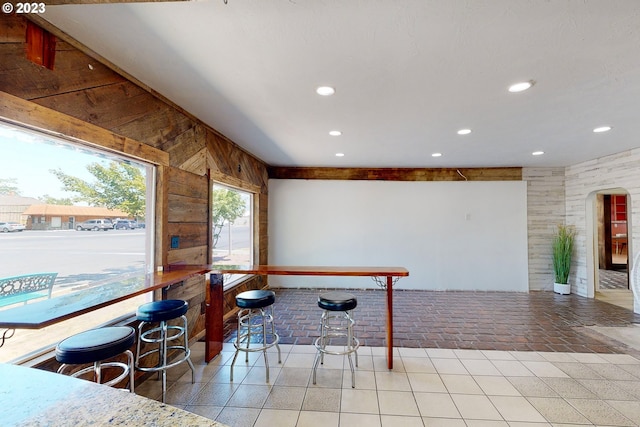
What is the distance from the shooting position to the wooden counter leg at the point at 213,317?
2.85 metres

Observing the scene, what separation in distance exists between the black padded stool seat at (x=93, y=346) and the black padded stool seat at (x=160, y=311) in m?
Answer: 0.44

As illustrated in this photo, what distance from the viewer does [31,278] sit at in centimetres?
177

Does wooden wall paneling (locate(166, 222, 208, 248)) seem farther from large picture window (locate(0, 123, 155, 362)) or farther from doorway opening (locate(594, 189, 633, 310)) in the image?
doorway opening (locate(594, 189, 633, 310))

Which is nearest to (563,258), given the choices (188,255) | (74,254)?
(188,255)

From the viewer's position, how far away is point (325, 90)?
2.45 meters

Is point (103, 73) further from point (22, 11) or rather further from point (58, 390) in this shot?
point (58, 390)

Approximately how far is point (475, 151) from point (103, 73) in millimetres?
4741

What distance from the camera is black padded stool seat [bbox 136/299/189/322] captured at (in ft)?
6.96

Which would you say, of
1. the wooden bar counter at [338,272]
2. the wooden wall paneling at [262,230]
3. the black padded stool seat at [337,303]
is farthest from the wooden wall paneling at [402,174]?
the black padded stool seat at [337,303]

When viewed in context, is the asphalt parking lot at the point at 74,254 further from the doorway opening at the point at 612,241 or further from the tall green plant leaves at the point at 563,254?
the doorway opening at the point at 612,241

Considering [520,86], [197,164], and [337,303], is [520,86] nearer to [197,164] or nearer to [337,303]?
[337,303]

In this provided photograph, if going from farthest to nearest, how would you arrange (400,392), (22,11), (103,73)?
(400,392)
(103,73)
(22,11)

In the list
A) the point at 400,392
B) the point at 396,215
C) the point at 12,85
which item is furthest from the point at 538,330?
the point at 12,85

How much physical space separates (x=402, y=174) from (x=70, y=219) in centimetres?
535
